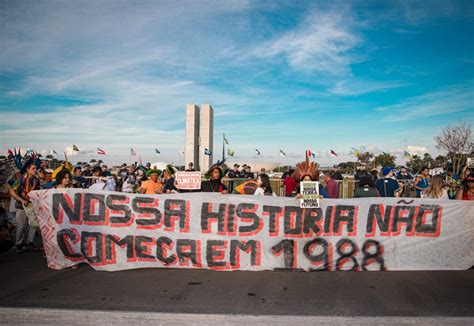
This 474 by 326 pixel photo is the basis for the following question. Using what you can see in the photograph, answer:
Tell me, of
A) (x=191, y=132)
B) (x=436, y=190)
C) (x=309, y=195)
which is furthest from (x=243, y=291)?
(x=191, y=132)

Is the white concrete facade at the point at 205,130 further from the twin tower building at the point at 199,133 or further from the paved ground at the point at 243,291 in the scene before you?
the paved ground at the point at 243,291

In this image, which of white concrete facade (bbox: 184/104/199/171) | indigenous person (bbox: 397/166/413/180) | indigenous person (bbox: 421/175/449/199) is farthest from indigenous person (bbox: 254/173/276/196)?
white concrete facade (bbox: 184/104/199/171)

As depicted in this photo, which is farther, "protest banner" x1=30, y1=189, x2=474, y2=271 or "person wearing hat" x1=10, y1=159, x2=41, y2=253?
"person wearing hat" x1=10, y1=159, x2=41, y2=253

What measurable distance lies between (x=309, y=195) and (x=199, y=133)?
5223 cm

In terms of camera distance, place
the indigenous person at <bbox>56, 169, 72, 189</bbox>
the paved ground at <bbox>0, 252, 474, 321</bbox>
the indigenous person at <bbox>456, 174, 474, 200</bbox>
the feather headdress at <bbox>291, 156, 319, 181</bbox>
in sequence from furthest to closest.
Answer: the feather headdress at <bbox>291, 156, 319, 181</bbox>
the indigenous person at <bbox>56, 169, 72, 189</bbox>
the indigenous person at <bbox>456, 174, 474, 200</bbox>
the paved ground at <bbox>0, 252, 474, 321</bbox>

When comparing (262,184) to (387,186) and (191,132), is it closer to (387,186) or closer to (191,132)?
(387,186)

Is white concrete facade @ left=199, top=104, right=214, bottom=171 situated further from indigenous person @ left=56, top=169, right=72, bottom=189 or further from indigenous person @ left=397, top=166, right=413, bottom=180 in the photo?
indigenous person @ left=56, top=169, right=72, bottom=189

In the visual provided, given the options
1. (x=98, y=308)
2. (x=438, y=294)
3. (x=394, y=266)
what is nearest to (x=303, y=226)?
(x=394, y=266)

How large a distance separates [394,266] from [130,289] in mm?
4033

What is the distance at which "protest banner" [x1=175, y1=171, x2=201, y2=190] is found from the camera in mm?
8797

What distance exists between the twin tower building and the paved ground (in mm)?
48770

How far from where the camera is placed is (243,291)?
4.64 meters

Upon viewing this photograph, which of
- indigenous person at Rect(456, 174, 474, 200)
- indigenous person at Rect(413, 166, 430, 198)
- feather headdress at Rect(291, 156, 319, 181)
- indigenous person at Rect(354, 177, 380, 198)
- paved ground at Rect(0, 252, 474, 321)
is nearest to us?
paved ground at Rect(0, 252, 474, 321)

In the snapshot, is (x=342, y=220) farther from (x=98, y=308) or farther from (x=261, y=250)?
(x=98, y=308)
